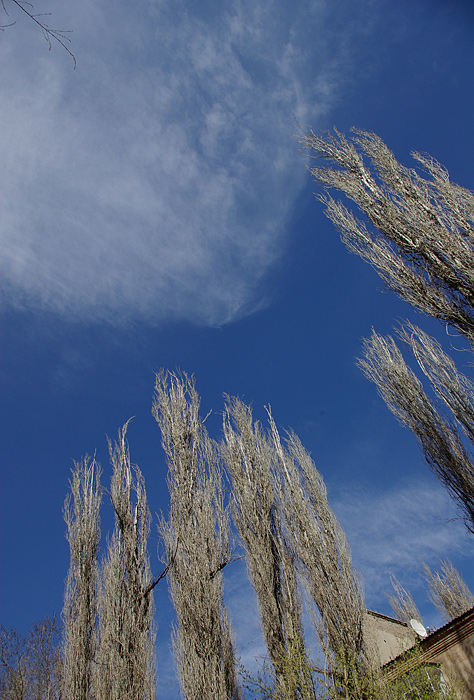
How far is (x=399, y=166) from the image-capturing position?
22.8 ft

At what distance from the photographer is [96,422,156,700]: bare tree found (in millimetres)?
5973

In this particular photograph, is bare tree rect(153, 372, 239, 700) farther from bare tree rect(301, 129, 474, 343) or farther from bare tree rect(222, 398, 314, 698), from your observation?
bare tree rect(301, 129, 474, 343)

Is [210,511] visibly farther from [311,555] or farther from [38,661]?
[38,661]

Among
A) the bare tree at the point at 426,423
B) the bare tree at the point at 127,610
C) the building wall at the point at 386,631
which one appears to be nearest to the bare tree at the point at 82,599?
the bare tree at the point at 127,610

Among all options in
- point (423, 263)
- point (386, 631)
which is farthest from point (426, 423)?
point (386, 631)

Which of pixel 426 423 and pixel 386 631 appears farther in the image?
pixel 386 631

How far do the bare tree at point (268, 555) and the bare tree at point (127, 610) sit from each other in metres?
1.89

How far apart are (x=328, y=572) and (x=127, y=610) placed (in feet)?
11.3

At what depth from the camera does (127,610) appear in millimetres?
6582

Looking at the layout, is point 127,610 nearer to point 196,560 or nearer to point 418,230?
point 196,560

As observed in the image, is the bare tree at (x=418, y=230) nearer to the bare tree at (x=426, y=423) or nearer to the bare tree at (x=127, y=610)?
the bare tree at (x=426, y=423)

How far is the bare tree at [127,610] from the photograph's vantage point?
19.6ft

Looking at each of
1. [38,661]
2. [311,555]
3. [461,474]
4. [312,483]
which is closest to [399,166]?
[461,474]

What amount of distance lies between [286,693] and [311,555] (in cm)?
192
